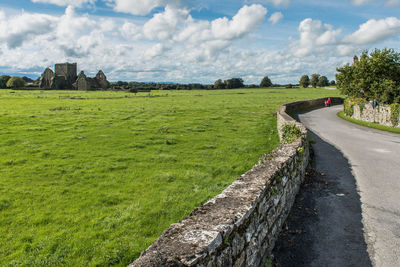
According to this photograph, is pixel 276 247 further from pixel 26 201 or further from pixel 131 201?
pixel 26 201

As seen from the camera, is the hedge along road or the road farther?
the hedge along road

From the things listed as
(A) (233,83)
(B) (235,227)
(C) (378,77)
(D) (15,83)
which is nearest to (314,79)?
(A) (233,83)

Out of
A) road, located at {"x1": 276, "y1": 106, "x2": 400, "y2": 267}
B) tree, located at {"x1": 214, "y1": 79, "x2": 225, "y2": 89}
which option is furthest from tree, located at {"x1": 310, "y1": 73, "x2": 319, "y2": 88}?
road, located at {"x1": 276, "y1": 106, "x2": 400, "y2": 267}

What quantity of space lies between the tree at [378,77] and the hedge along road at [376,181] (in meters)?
6.15

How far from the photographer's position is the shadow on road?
16.6ft

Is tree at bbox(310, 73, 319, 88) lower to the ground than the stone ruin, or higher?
higher

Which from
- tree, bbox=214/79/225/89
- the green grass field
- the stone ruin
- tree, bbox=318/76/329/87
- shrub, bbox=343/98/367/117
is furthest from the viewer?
tree, bbox=318/76/329/87

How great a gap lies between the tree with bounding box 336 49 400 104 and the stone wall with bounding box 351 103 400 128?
77 centimetres

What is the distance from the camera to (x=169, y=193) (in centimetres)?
832

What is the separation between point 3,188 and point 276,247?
8.42 meters

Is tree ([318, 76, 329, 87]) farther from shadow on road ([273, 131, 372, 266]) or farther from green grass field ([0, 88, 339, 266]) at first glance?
shadow on road ([273, 131, 372, 266])

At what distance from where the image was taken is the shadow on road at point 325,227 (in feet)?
16.6

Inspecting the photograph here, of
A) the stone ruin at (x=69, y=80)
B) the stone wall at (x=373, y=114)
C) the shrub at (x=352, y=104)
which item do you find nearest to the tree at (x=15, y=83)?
the stone ruin at (x=69, y=80)

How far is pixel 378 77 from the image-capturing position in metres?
25.4
